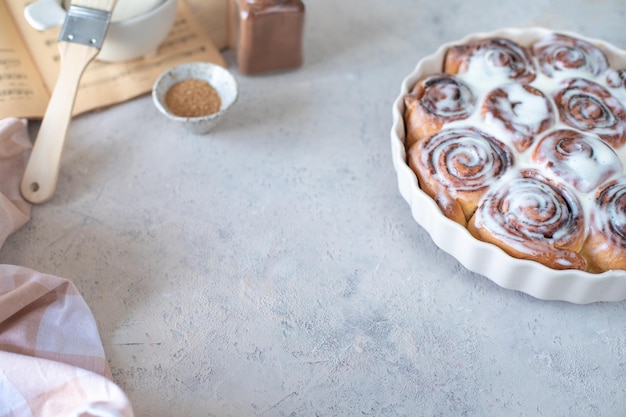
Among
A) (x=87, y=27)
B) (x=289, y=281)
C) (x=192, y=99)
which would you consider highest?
(x=87, y=27)

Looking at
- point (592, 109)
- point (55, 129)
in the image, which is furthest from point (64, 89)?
point (592, 109)

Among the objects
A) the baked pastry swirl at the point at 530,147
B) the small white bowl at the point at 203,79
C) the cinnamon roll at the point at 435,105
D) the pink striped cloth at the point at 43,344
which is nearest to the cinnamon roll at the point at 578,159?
the baked pastry swirl at the point at 530,147

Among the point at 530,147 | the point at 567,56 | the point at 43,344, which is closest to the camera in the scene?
the point at 43,344

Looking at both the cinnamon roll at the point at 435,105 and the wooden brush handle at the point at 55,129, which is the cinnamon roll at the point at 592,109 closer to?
the cinnamon roll at the point at 435,105

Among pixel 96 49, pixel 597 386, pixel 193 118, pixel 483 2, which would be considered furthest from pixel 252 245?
pixel 483 2

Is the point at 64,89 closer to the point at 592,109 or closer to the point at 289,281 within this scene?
the point at 289,281

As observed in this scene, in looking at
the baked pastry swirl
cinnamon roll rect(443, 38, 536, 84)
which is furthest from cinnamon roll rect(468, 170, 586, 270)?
cinnamon roll rect(443, 38, 536, 84)

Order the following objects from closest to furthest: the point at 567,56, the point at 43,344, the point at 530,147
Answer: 1. the point at 43,344
2. the point at 530,147
3. the point at 567,56
